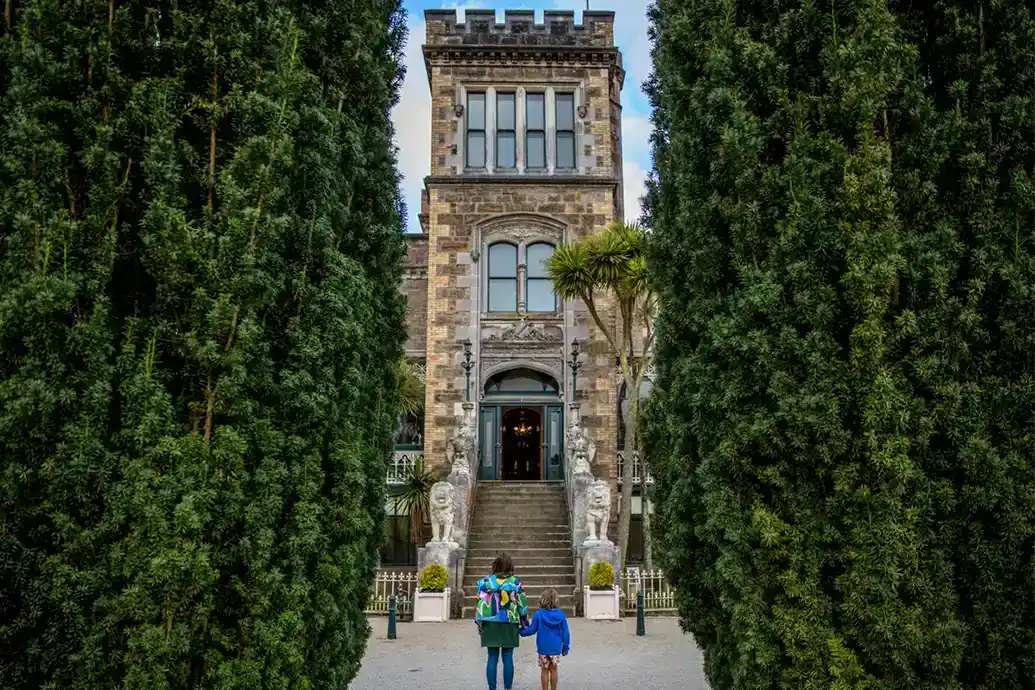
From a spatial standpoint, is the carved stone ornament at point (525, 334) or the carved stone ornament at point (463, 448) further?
the carved stone ornament at point (525, 334)

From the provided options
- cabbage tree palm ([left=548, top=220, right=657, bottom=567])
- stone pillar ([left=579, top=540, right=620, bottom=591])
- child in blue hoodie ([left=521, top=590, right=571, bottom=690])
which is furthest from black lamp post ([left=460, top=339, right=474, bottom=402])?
child in blue hoodie ([left=521, top=590, right=571, bottom=690])

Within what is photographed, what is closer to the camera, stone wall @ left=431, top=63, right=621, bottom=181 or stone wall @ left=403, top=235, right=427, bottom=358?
stone wall @ left=431, top=63, right=621, bottom=181

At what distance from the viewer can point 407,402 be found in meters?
21.8

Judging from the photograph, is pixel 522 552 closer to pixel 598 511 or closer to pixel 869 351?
pixel 598 511

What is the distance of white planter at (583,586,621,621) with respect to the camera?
16467 millimetres

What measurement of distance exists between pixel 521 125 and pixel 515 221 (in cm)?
266

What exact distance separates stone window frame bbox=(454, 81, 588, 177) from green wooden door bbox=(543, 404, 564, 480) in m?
6.27

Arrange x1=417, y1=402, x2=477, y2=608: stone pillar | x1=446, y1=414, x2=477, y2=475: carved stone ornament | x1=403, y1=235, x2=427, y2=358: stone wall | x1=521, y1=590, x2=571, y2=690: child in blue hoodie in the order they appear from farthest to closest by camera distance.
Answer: x1=403, y1=235, x2=427, y2=358: stone wall
x1=446, y1=414, x2=477, y2=475: carved stone ornament
x1=417, y1=402, x2=477, y2=608: stone pillar
x1=521, y1=590, x2=571, y2=690: child in blue hoodie

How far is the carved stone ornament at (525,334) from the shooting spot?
22.8 m

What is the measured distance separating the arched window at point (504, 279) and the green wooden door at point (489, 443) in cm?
268

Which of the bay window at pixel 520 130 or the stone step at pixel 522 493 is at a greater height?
the bay window at pixel 520 130

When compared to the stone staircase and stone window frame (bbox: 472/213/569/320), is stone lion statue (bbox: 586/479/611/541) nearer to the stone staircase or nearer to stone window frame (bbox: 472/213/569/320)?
the stone staircase

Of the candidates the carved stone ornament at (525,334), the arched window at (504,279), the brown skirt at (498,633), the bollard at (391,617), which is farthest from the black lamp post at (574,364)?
the brown skirt at (498,633)

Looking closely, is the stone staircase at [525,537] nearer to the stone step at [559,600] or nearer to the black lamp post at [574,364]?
the stone step at [559,600]
